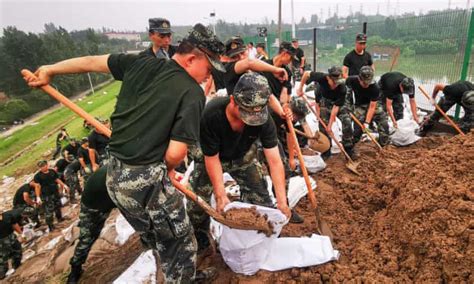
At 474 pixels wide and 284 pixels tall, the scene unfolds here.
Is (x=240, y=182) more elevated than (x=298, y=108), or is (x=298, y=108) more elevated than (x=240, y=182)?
(x=298, y=108)

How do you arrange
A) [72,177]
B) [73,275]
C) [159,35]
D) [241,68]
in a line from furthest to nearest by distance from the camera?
[72,177] → [159,35] → [241,68] → [73,275]

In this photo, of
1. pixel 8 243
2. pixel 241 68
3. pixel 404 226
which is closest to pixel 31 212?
pixel 8 243

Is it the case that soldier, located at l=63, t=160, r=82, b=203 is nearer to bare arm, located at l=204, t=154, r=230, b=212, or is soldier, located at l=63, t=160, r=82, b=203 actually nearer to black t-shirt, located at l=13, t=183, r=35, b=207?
black t-shirt, located at l=13, t=183, r=35, b=207

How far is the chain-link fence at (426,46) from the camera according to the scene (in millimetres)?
5863

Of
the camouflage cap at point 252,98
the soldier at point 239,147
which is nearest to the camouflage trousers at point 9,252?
the soldier at point 239,147

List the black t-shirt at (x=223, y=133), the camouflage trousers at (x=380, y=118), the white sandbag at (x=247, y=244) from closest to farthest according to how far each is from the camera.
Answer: the white sandbag at (x=247, y=244) → the black t-shirt at (x=223, y=133) → the camouflage trousers at (x=380, y=118)

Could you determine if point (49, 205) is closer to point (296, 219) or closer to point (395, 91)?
point (296, 219)

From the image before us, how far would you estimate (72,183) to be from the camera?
298 inches

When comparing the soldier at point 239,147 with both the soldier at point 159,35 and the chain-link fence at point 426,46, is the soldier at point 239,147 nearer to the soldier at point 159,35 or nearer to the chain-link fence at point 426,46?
the soldier at point 159,35

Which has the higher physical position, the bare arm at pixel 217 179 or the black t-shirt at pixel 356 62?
the black t-shirt at pixel 356 62

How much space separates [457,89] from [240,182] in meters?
4.25

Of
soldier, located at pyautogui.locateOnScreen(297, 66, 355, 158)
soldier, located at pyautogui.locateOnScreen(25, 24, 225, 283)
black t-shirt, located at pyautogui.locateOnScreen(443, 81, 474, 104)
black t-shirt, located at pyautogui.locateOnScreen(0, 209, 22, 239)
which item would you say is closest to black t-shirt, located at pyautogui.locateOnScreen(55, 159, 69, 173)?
black t-shirt, located at pyautogui.locateOnScreen(0, 209, 22, 239)

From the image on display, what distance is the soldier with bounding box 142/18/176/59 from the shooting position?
389 centimetres

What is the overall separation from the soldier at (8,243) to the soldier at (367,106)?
19.6 feet
